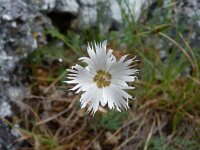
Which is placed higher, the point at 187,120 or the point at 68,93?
the point at 68,93

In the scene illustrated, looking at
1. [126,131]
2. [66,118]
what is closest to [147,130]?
[126,131]

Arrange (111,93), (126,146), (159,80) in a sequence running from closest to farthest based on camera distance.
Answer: (111,93) < (126,146) < (159,80)

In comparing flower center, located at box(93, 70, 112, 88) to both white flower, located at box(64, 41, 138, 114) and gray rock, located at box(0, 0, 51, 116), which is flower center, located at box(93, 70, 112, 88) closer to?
white flower, located at box(64, 41, 138, 114)

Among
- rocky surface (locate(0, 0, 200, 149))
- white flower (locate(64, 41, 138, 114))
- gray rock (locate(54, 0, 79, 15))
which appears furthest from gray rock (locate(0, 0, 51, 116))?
white flower (locate(64, 41, 138, 114))

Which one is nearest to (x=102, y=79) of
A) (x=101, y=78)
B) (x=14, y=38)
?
(x=101, y=78)

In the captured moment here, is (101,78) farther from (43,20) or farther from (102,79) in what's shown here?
(43,20)

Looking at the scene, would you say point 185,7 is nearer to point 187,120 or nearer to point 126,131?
point 187,120

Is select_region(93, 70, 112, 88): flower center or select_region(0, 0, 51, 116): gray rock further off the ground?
select_region(0, 0, 51, 116): gray rock

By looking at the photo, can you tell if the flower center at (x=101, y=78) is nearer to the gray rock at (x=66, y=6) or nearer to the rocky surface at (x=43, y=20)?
the rocky surface at (x=43, y=20)
